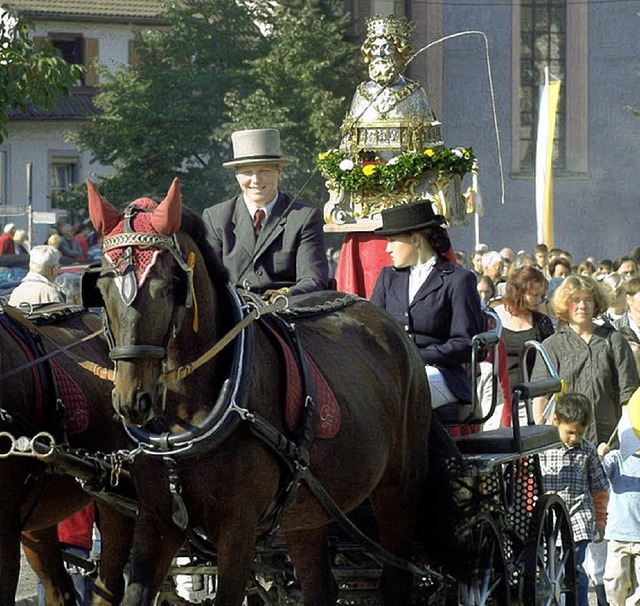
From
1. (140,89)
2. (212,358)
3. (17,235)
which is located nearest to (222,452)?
(212,358)

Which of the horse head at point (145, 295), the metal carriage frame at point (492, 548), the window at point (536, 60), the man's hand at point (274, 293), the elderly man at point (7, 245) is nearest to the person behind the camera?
the horse head at point (145, 295)

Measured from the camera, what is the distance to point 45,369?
6.63m

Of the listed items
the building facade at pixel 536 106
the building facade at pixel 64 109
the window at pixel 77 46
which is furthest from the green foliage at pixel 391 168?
the window at pixel 77 46

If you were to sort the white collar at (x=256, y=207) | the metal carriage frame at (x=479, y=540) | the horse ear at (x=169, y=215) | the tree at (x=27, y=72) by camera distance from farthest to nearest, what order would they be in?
the tree at (x=27, y=72), the white collar at (x=256, y=207), the metal carriage frame at (x=479, y=540), the horse ear at (x=169, y=215)

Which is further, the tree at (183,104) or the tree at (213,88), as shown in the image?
the tree at (183,104)

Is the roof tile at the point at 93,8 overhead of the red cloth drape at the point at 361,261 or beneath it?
overhead

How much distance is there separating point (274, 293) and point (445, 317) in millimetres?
1181

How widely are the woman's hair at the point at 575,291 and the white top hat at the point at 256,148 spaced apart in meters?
3.30

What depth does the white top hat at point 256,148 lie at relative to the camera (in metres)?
7.41

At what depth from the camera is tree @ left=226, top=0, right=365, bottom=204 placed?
35375 mm

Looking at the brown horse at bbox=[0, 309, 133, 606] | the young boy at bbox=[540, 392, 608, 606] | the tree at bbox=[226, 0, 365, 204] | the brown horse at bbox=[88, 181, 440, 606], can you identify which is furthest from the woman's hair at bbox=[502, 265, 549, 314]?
the tree at bbox=[226, 0, 365, 204]

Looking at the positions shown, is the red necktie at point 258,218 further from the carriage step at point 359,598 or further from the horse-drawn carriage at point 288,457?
the carriage step at point 359,598

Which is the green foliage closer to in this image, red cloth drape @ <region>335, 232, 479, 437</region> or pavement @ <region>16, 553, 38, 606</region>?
red cloth drape @ <region>335, 232, 479, 437</region>

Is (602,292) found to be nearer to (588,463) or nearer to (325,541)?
(588,463)
